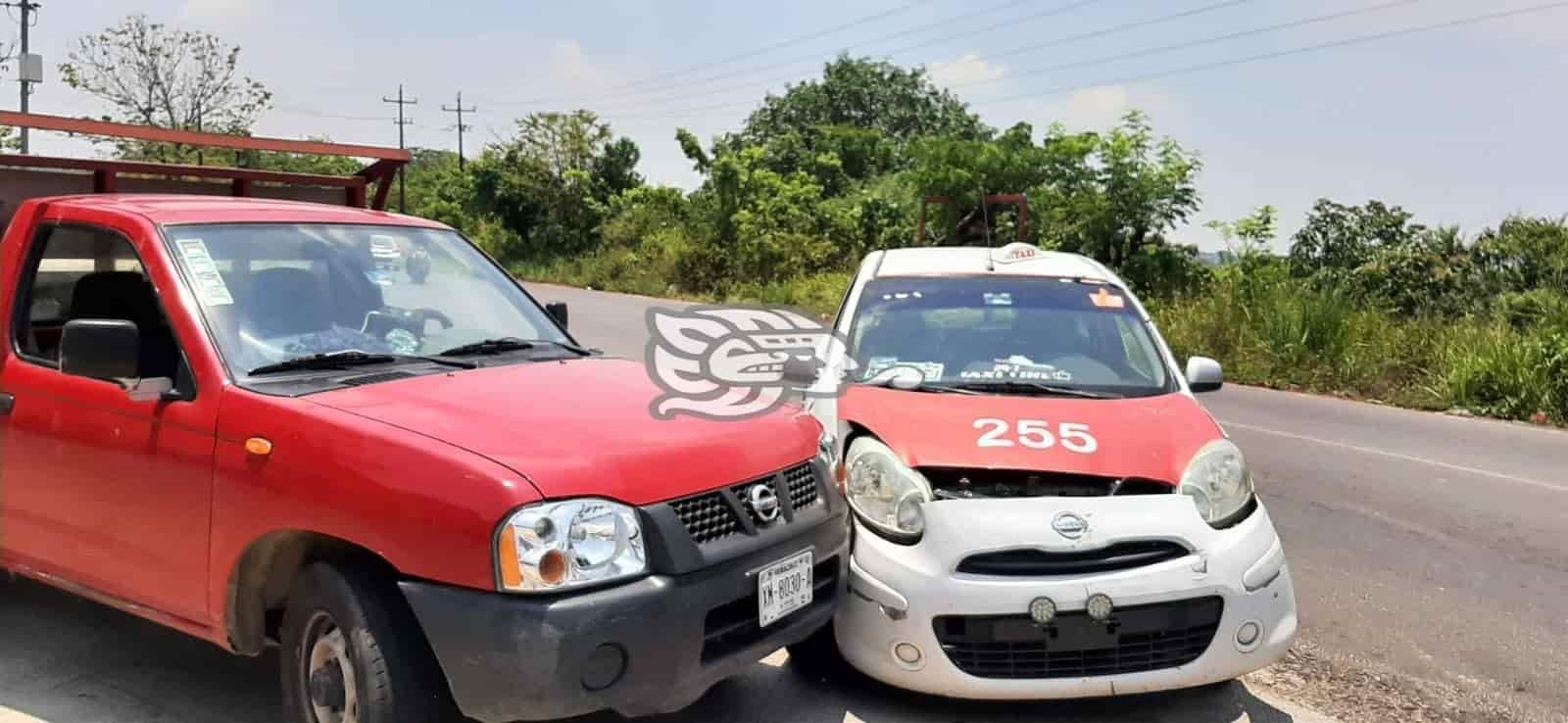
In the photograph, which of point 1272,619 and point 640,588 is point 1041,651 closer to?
point 1272,619

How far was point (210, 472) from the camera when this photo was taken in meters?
3.26

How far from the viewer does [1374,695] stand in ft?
14.0

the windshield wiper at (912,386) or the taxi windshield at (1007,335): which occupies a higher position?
the taxi windshield at (1007,335)

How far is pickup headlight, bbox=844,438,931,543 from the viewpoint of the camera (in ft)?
12.6

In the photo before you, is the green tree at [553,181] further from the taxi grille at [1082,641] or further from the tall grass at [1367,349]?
the taxi grille at [1082,641]

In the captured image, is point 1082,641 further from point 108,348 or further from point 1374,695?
point 108,348

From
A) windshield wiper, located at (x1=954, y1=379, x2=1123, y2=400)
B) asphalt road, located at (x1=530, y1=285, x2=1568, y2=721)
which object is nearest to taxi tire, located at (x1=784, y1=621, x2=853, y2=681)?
windshield wiper, located at (x1=954, y1=379, x2=1123, y2=400)

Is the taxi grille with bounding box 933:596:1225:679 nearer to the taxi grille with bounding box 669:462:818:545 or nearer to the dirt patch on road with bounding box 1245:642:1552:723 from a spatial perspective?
the taxi grille with bounding box 669:462:818:545

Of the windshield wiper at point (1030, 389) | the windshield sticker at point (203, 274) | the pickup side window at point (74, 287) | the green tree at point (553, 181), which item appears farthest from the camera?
the green tree at point (553, 181)

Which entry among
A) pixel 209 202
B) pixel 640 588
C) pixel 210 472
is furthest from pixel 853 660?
pixel 209 202

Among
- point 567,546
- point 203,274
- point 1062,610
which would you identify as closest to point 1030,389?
point 1062,610

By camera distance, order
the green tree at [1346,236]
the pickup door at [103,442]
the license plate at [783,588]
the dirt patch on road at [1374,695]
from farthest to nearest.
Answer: the green tree at [1346,236], the dirt patch on road at [1374,695], the pickup door at [103,442], the license plate at [783,588]

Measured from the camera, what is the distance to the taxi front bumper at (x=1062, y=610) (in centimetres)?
362

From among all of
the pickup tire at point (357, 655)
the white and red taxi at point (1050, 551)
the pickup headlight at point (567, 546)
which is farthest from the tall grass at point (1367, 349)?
A: the pickup tire at point (357, 655)
